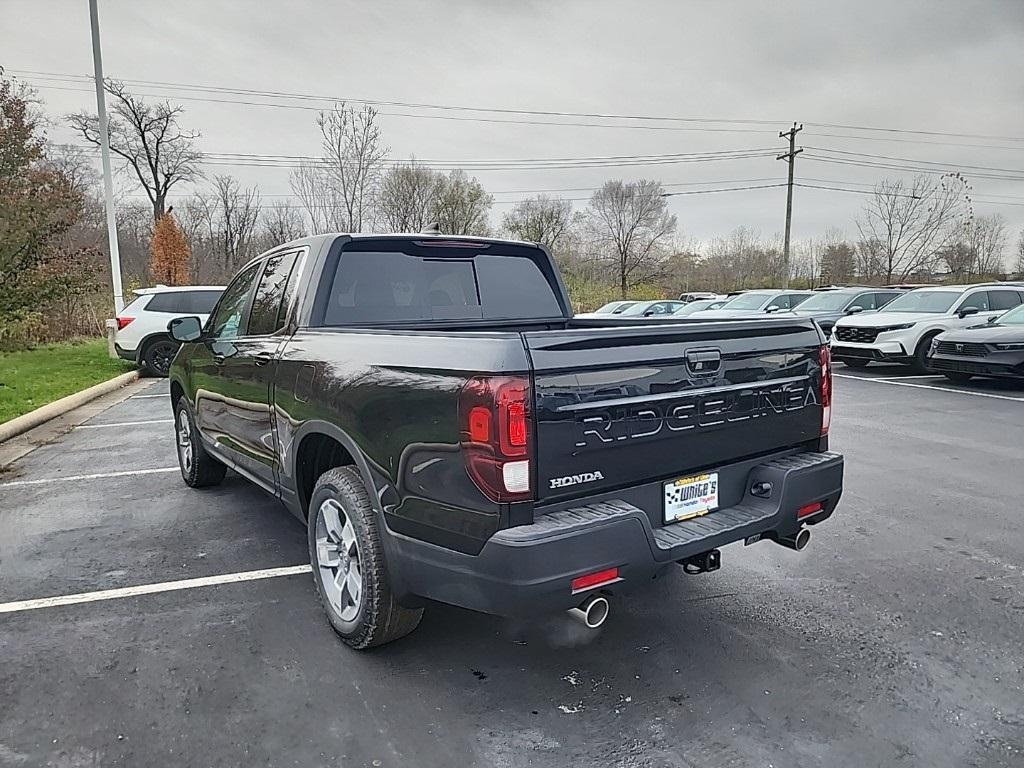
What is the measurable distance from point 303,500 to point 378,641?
3.29 ft

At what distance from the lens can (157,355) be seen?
13945 mm

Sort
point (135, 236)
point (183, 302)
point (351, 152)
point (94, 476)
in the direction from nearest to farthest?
point (94, 476), point (183, 302), point (351, 152), point (135, 236)

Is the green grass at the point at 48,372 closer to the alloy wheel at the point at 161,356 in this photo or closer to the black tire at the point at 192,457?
the alloy wheel at the point at 161,356

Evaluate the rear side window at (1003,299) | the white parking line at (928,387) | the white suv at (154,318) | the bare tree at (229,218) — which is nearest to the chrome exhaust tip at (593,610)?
the white parking line at (928,387)

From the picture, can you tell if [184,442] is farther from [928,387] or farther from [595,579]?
[928,387]

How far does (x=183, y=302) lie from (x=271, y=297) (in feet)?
36.1

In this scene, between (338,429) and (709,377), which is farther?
(338,429)

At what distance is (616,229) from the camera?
4519 centimetres

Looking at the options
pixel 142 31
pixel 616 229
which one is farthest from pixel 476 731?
pixel 616 229

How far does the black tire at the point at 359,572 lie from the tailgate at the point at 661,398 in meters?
0.88

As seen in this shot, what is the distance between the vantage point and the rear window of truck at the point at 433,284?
3824mm

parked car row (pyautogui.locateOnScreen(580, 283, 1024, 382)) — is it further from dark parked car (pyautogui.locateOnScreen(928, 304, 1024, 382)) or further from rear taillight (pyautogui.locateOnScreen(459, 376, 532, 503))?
rear taillight (pyautogui.locateOnScreen(459, 376, 532, 503))

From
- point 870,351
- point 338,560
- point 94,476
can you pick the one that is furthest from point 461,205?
point 338,560

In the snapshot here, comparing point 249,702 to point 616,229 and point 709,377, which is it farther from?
point 616,229
